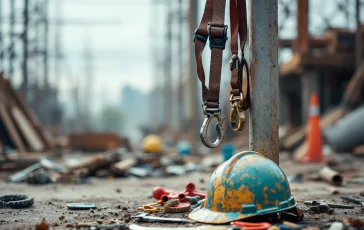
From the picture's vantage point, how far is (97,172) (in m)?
9.08

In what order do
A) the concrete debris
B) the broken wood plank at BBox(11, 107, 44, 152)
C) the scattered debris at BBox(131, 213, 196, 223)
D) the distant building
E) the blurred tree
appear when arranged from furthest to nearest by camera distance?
the distant building, the blurred tree, the broken wood plank at BBox(11, 107, 44, 152), the concrete debris, the scattered debris at BBox(131, 213, 196, 223)

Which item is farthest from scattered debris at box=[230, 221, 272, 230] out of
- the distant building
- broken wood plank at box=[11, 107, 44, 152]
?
the distant building

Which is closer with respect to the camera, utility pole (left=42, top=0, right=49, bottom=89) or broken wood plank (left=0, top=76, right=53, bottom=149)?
broken wood plank (left=0, top=76, right=53, bottom=149)

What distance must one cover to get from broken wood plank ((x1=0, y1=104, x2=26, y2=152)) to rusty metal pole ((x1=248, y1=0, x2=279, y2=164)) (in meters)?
10.8

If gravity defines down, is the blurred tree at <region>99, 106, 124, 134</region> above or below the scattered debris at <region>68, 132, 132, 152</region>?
below

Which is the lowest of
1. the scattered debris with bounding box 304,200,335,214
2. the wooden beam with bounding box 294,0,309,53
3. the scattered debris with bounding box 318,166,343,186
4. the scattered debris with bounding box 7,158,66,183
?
the scattered debris with bounding box 7,158,66,183

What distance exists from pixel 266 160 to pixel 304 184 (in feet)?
11.1

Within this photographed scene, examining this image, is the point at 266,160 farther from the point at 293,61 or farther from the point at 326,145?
the point at 293,61

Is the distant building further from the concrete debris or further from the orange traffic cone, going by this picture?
the orange traffic cone

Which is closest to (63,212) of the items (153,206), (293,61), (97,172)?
(153,206)

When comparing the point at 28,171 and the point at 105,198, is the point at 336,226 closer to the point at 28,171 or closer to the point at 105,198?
the point at 105,198

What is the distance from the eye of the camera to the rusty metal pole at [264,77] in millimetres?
4129

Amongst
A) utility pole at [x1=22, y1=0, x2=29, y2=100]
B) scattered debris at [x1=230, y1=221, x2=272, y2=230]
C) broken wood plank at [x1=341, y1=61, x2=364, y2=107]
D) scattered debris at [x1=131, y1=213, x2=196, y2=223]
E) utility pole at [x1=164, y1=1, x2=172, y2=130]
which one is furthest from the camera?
utility pole at [x1=164, y1=1, x2=172, y2=130]

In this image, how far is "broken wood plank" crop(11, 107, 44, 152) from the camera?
1422cm
